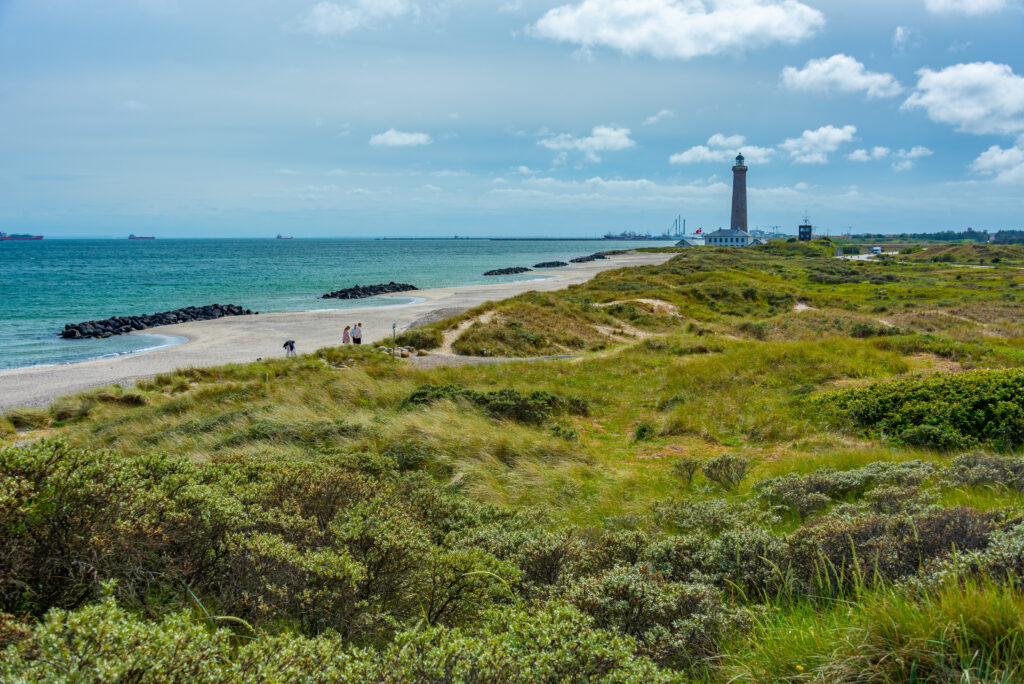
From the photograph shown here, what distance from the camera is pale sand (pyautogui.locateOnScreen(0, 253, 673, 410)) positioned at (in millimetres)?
21562

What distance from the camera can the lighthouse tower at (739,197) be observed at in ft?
450

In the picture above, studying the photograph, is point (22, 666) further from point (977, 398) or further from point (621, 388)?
point (621, 388)

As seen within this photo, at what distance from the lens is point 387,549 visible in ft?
13.4

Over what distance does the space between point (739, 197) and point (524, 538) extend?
14904 cm

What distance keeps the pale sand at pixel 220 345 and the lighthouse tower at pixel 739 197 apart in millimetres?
106223

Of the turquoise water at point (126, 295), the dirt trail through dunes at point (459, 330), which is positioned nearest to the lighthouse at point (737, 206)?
the turquoise water at point (126, 295)

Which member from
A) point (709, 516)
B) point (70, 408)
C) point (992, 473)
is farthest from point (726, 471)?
point (70, 408)

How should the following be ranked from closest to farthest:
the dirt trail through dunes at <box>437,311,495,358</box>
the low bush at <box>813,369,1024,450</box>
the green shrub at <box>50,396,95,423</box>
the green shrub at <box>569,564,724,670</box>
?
the green shrub at <box>569,564,724,670</box> < the low bush at <box>813,369,1024,450</box> < the green shrub at <box>50,396,95,423</box> < the dirt trail through dunes at <box>437,311,495,358</box>

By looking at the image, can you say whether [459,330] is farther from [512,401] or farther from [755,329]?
[512,401]

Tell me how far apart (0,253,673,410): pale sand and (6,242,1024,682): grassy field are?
8.88 metres

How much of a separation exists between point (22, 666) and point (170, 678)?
55 cm

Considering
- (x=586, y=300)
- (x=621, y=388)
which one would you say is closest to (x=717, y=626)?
(x=621, y=388)

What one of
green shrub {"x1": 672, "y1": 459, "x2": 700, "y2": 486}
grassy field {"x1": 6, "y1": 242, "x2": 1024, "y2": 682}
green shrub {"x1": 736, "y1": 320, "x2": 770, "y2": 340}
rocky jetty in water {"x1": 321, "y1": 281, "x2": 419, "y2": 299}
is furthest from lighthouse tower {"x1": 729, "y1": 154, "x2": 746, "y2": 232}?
green shrub {"x1": 672, "y1": 459, "x2": 700, "y2": 486}

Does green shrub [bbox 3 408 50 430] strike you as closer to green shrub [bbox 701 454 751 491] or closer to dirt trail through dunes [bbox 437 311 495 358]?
dirt trail through dunes [bbox 437 311 495 358]
